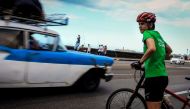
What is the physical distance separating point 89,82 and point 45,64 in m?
1.70

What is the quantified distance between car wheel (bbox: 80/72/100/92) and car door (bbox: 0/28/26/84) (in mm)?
1940

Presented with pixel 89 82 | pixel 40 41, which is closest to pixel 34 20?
pixel 40 41

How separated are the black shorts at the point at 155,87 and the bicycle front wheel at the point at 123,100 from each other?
0.33 meters

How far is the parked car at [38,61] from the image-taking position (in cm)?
701

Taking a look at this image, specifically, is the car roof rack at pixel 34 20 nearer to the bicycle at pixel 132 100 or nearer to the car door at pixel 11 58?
the car door at pixel 11 58

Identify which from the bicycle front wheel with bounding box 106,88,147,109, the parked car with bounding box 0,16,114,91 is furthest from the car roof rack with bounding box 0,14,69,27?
the bicycle front wheel with bounding box 106,88,147,109

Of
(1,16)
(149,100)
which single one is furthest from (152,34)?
(1,16)

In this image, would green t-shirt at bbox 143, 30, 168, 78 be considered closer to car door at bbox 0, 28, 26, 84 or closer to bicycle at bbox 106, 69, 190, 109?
bicycle at bbox 106, 69, 190, 109

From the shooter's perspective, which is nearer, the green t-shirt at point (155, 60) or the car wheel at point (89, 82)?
the green t-shirt at point (155, 60)

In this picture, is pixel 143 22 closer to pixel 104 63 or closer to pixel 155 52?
pixel 155 52

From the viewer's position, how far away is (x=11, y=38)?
7172 millimetres

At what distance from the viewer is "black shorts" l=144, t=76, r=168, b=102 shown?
185 inches

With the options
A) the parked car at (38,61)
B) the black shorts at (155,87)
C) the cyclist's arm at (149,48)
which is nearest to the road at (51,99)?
the parked car at (38,61)

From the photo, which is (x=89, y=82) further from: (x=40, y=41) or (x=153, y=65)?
(x=153, y=65)
